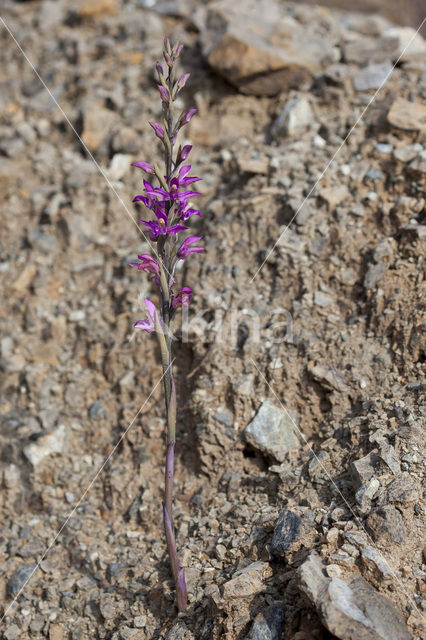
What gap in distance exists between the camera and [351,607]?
3.37 meters

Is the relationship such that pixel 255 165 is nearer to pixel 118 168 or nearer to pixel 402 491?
pixel 118 168

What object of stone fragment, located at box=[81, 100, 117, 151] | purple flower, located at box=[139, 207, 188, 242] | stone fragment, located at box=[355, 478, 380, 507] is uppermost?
purple flower, located at box=[139, 207, 188, 242]

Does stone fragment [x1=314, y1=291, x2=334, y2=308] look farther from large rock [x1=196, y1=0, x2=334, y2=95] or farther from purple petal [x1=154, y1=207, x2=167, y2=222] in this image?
large rock [x1=196, y1=0, x2=334, y2=95]

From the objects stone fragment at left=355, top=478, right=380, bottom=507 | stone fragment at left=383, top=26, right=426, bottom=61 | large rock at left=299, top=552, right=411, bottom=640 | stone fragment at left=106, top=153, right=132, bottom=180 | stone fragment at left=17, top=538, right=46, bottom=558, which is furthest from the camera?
stone fragment at left=106, top=153, right=132, bottom=180

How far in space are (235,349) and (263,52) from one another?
12.5 feet

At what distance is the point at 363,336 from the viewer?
5246 mm

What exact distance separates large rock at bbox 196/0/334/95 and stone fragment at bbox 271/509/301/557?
17.2ft

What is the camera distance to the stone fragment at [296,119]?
6871 millimetres

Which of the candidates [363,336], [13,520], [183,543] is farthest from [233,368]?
[13,520]

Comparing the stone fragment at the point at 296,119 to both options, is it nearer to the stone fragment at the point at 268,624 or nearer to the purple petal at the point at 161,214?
the purple petal at the point at 161,214

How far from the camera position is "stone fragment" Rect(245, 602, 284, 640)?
3672 mm

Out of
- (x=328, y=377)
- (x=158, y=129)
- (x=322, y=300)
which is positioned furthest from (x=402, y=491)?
(x=158, y=129)

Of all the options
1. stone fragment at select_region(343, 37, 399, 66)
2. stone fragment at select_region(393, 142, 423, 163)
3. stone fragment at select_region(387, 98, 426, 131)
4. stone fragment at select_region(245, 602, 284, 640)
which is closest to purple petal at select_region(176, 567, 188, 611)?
stone fragment at select_region(245, 602, 284, 640)

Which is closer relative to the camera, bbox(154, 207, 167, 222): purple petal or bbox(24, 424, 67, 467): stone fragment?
bbox(154, 207, 167, 222): purple petal
